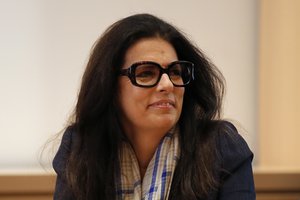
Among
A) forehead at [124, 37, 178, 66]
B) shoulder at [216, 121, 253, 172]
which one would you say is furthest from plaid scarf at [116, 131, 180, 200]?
forehead at [124, 37, 178, 66]

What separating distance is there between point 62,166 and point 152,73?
42cm

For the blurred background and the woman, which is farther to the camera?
the blurred background

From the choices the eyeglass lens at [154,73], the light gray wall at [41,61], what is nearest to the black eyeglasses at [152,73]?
the eyeglass lens at [154,73]

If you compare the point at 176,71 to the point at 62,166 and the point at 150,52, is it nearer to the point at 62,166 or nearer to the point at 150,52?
the point at 150,52

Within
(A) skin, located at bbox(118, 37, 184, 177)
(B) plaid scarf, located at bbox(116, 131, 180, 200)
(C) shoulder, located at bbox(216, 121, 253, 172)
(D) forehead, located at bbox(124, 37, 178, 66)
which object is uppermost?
(D) forehead, located at bbox(124, 37, 178, 66)

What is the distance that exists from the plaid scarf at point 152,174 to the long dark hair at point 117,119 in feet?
0.07

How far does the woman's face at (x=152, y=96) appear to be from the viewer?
4.01 ft

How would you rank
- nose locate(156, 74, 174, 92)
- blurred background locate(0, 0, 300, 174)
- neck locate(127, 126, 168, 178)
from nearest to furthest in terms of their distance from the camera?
nose locate(156, 74, 174, 92) < neck locate(127, 126, 168, 178) < blurred background locate(0, 0, 300, 174)

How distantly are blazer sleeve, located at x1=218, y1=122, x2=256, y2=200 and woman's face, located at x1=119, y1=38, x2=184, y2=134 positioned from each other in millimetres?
181

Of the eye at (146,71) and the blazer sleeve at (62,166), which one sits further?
the blazer sleeve at (62,166)

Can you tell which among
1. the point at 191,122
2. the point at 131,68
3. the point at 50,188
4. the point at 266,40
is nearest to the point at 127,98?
the point at 131,68

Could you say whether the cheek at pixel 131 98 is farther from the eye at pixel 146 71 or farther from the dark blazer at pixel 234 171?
the dark blazer at pixel 234 171

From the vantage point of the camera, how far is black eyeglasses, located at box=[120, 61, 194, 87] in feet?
4.02

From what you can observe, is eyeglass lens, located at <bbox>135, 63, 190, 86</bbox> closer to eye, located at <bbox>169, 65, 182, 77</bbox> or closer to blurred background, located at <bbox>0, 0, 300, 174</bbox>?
eye, located at <bbox>169, 65, 182, 77</bbox>
